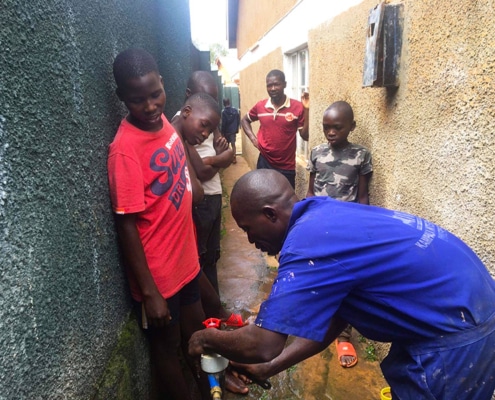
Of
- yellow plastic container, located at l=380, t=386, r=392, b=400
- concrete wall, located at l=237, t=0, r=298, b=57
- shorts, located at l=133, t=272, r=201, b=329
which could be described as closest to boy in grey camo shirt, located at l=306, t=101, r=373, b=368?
yellow plastic container, located at l=380, t=386, r=392, b=400

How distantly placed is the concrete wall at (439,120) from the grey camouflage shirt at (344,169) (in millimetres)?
103

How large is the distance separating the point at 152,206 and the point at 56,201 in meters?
0.55

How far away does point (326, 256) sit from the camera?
113 cm

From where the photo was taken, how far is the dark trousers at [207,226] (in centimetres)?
297

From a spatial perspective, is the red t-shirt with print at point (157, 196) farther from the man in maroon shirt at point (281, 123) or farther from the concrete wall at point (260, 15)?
the concrete wall at point (260, 15)

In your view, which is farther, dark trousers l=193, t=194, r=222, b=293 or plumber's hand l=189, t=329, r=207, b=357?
dark trousers l=193, t=194, r=222, b=293

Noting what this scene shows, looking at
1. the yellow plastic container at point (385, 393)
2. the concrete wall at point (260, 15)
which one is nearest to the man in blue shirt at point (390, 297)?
the yellow plastic container at point (385, 393)

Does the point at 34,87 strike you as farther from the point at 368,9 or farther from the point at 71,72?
the point at 368,9

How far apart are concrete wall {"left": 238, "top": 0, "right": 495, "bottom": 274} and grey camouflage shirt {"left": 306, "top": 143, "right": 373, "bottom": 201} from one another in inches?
4.0

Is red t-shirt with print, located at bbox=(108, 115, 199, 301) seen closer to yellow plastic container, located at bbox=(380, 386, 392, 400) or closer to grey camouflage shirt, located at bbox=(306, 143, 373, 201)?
yellow plastic container, located at bbox=(380, 386, 392, 400)

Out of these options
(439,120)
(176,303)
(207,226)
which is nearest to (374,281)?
(176,303)

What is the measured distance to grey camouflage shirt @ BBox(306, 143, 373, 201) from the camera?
9.54 feet

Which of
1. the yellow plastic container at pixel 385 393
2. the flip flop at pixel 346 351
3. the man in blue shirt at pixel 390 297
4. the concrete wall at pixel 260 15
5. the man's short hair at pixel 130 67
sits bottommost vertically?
the flip flop at pixel 346 351

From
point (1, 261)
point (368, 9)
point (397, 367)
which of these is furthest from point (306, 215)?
point (368, 9)
